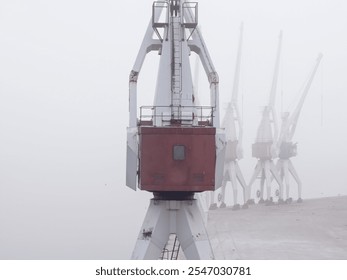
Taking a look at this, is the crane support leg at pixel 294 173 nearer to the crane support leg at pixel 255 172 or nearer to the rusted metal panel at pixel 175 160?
the crane support leg at pixel 255 172

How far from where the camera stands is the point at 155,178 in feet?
67.3

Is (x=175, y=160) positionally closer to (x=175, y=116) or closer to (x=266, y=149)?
(x=175, y=116)

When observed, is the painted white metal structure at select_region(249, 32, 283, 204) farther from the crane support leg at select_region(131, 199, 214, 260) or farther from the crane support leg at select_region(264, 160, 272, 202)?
the crane support leg at select_region(131, 199, 214, 260)

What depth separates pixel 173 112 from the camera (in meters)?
22.2

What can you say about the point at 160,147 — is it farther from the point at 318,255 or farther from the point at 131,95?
the point at 318,255

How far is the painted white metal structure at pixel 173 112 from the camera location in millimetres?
21516

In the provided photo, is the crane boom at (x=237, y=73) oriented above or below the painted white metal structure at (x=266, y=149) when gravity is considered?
above

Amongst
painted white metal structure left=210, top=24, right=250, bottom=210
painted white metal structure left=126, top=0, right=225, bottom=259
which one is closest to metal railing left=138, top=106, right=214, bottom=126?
painted white metal structure left=126, top=0, right=225, bottom=259

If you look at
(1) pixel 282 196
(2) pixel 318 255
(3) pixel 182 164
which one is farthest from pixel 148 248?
(1) pixel 282 196

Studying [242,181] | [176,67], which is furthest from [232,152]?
[176,67]

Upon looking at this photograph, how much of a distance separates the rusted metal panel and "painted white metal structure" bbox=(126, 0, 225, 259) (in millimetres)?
700

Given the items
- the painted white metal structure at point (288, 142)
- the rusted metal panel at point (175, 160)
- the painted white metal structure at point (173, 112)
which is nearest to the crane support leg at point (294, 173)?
the painted white metal structure at point (288, 142)

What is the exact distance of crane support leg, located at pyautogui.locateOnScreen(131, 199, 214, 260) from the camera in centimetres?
2156
